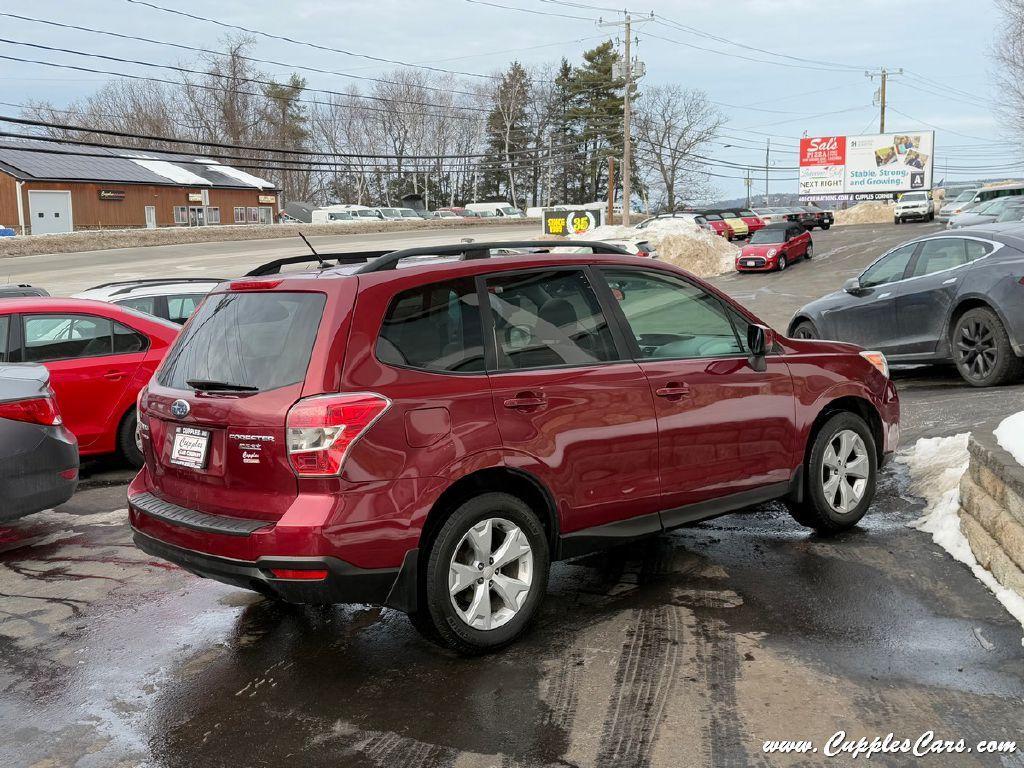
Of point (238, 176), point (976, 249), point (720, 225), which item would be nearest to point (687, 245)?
point (720, 225)

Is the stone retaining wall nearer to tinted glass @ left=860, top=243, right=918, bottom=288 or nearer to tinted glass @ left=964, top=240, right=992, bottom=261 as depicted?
tinted glass @ left=964, top=240, right=992, bottom=261

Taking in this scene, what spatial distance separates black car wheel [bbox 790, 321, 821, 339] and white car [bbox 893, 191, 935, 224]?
4602 centimetres

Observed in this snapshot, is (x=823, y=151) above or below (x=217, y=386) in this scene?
above

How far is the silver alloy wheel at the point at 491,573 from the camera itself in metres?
4.20

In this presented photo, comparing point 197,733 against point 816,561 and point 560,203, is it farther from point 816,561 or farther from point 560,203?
point 560,203

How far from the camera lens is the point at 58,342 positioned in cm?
862

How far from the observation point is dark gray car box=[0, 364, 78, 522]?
6.06m

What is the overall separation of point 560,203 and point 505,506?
104979 millimetres

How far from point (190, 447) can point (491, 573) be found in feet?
4.76

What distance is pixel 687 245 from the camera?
1565 inches

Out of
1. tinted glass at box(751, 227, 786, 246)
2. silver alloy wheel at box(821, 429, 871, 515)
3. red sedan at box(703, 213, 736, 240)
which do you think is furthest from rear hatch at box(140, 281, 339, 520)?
red sedan at box(703, 213, 736, 240)

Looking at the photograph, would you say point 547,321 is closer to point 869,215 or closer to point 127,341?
point 127,341

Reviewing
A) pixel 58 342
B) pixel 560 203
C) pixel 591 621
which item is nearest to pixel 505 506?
pixel 591 621

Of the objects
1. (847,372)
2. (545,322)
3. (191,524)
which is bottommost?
(191,524)
